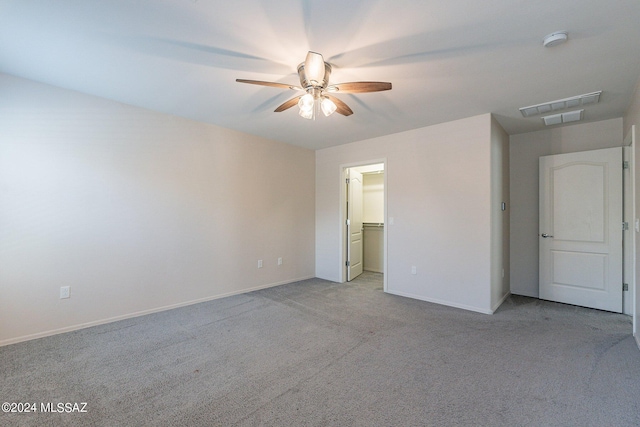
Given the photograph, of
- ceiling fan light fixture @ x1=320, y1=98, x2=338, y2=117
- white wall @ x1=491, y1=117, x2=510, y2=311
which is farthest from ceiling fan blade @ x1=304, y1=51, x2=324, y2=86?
white wall @ x1=491, y1=117, x2=510, y2=311

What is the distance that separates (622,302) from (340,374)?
147 inches

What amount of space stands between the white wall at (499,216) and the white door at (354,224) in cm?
224

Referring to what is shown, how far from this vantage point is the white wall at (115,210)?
258cm

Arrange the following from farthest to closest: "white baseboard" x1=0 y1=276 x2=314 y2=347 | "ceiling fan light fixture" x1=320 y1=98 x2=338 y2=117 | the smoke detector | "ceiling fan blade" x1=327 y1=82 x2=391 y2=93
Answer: "white baseboard" x1=0 y1=276 x2=314 y2=347 → "ceiling fan light fixture" x1=320 y1=98 x2=338 y2=117 → "ceiling fan blade" x1=327 y1=82 x2=391 y2=93 → the smoke detector

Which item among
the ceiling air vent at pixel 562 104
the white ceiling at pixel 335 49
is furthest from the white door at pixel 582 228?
the ceiling air vent at pixel 562 104

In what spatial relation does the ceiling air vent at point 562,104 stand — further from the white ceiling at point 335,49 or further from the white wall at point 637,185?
the white wall at point 637,185

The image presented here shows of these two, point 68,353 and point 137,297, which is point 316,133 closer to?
point 137,297

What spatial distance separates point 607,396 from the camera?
6.04ft

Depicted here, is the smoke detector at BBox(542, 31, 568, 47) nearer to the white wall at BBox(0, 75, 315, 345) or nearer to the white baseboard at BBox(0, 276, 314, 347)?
the white wall at BBox(0, 75, 315, 345)

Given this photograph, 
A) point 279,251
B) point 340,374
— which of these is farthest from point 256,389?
point 279,251

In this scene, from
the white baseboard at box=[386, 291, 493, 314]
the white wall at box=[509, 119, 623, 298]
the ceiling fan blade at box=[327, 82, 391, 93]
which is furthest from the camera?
the white wall at box=[509, 119, 623, 298]

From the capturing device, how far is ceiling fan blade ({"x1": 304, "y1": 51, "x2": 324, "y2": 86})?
191 cm

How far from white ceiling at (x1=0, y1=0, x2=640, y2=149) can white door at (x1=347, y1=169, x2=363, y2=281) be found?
207 cm

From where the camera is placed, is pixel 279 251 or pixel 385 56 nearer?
pixel 385 56
